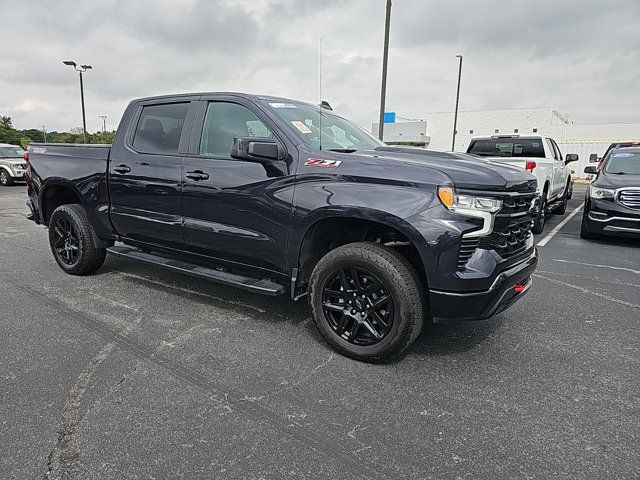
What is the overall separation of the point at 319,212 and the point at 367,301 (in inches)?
27.7

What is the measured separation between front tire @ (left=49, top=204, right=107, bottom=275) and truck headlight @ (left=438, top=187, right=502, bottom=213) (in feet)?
12.7

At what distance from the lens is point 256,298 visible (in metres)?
4.45

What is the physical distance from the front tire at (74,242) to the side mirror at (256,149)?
2590 mm

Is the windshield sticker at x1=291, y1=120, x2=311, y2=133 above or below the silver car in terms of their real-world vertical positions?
above

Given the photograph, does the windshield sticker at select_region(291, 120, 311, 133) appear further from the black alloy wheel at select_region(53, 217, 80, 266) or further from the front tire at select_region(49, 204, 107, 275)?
the black alloy wheel at select_region(53, 217, 80, 266)

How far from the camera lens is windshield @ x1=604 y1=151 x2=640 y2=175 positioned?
26.3 ft

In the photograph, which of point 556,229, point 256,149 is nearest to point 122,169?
point 256,149

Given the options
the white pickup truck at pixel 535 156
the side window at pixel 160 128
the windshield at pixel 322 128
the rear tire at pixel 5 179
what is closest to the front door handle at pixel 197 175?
the side window at pixel 160 128

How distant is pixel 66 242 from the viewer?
203 inches

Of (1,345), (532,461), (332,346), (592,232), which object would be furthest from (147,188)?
(592,232)

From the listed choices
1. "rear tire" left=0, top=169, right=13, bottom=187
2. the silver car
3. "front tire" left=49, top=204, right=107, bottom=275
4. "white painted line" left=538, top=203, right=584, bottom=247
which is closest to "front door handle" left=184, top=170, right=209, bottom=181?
"front tire" left=49, top=204, right=107, bottom=275

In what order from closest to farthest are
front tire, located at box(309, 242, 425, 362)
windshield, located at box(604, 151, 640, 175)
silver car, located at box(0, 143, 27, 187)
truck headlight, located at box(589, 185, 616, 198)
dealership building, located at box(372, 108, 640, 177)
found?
front tire, located at box(309, 242, 425, 362), truck headlight, located at box(589, 185, 616, 198), windshield, located at box(604, 151, 640, 175), silver car, located at box(0, 143, 27, 187), dealership building, located at box(372, 108, 640, 177)

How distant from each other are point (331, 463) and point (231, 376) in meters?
1.02

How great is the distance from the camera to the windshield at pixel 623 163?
26.3 ft
